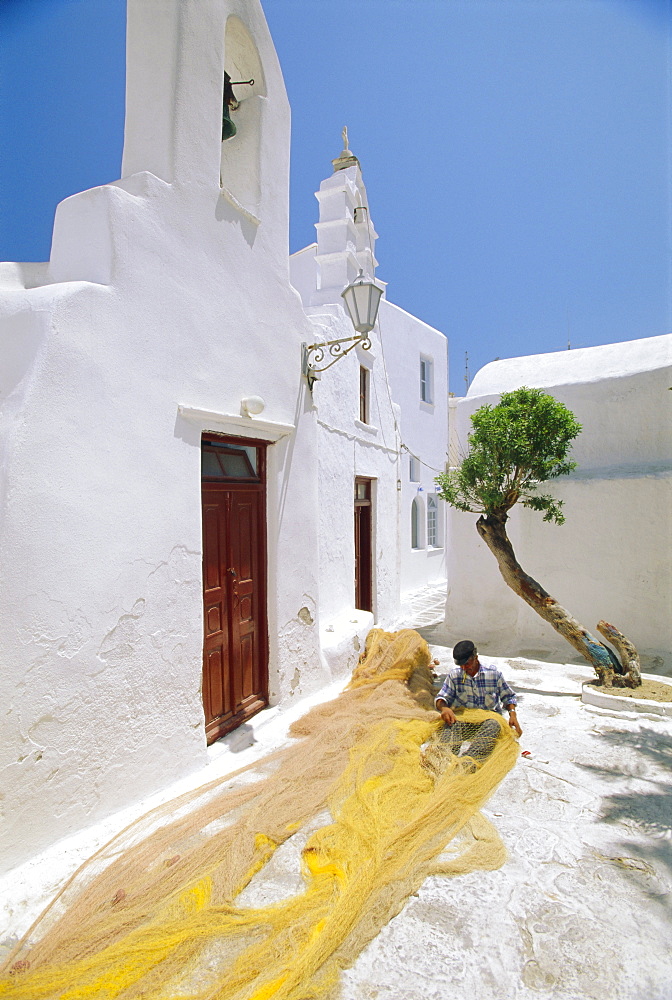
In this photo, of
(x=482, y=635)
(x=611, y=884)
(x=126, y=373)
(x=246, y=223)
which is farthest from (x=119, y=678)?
(x=482, y=635)

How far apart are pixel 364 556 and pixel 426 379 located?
11151mm

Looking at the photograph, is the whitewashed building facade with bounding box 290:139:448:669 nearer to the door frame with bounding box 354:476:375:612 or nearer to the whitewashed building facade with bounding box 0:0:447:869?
the door frame with bounding box 354:476:375:612

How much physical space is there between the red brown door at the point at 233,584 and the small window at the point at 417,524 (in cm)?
1209

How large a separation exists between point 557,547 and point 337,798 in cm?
577

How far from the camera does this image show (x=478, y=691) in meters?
4.42

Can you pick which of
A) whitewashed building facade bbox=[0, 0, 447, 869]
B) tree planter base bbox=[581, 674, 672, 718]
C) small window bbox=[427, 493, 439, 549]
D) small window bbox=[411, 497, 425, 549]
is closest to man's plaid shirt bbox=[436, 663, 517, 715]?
whitewashed building facade bbox=[0, 0, 447, 869]

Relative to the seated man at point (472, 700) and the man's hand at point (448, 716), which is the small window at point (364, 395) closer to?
the seated man at point (472, 700)

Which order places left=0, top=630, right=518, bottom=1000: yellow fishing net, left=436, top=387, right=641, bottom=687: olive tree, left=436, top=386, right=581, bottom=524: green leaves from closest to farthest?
left=0, top=630, right=518, bottom=1000: yellow fishing net, left=436, top=387, right=641, bottom=687: olive tree, left=436, top=386, right=581, bottom=524: green leaves

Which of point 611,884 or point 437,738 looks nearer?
point 611,884

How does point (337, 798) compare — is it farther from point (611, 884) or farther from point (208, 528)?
point (208, 528)

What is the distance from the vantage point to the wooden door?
9000 mm

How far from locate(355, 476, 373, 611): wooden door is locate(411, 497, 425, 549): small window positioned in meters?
7.82

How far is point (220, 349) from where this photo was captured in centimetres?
431

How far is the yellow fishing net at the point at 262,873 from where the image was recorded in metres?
2.22
